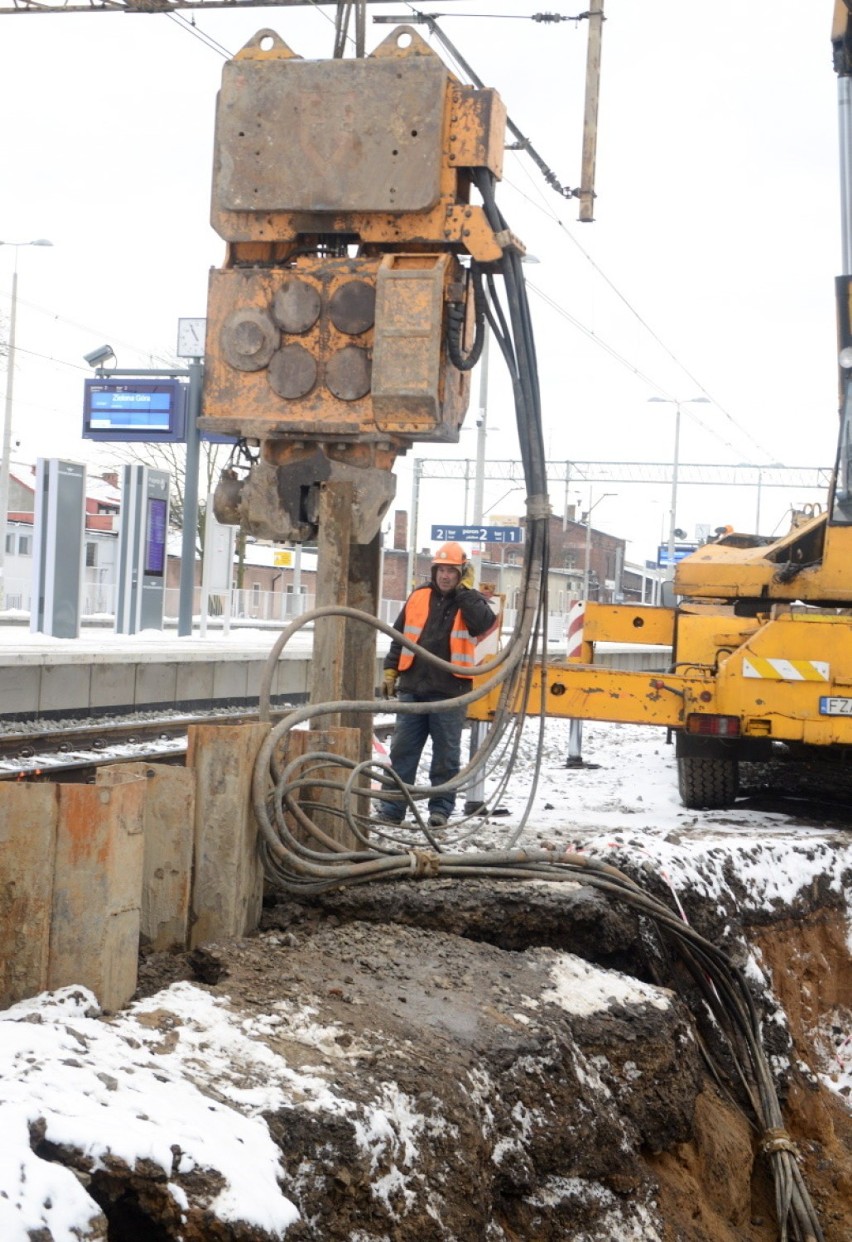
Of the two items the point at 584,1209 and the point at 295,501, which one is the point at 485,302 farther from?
the point at 584,1209

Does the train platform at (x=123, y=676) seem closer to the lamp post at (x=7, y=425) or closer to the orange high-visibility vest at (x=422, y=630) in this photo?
the orange high-visibility vest at (x=422, y=630)

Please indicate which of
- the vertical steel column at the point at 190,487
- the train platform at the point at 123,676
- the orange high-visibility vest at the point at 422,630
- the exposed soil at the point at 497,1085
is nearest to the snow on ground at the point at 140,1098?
the exposed soil at the point at 497,1085

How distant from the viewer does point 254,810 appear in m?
4.79

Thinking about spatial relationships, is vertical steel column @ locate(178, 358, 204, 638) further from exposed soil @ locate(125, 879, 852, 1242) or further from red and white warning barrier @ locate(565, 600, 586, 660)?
exposed soil @ locate(125, 879, 852, 1242)

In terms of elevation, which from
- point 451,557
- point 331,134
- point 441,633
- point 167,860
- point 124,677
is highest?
point 331,134

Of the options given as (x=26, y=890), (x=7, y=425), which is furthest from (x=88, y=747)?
(x=7, y=425)

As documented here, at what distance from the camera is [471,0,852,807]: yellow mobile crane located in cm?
929

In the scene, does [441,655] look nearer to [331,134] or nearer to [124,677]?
[331,134]

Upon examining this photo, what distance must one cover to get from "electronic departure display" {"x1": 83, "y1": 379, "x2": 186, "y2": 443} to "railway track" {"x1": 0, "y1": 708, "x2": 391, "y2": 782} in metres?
7.80

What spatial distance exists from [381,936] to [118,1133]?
7.21 ft

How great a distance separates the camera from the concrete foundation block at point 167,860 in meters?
Result: 4.49

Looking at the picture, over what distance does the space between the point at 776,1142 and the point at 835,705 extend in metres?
4.56

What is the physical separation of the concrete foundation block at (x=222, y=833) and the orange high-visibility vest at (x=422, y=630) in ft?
11.3

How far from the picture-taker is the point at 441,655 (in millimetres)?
8320
